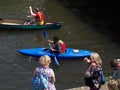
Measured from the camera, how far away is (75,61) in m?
17.2

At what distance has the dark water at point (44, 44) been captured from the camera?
15.4 m

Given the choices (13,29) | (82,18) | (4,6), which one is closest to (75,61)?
(13,29)

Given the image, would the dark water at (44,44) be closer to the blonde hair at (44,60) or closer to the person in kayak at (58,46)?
the person in kayak at (58,46)

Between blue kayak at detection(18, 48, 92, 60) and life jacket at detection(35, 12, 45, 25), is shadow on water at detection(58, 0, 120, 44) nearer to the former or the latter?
life jacket at detection(35, 12, 45, 25)

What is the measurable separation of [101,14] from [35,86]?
16.6 meters

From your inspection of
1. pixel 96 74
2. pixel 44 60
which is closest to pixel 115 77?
pixel 96 74

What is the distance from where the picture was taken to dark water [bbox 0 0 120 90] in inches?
605

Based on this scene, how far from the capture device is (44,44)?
19688mm

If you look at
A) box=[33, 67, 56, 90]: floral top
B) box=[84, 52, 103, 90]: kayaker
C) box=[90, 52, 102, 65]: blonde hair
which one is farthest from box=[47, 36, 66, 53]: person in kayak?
box=[90, 52, 102, 65]: blonde hair

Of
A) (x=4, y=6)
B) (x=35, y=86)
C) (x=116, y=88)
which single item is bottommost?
(x=4, y=6)

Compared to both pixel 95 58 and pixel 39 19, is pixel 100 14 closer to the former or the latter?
pixel 39 19

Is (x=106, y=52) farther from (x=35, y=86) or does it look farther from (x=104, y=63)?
(x=35, y=86)

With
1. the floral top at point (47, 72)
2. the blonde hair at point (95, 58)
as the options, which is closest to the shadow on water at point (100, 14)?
the blonde hair at point (95, 58)

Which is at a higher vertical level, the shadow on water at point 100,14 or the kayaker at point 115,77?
the kayaker at point 115,77
